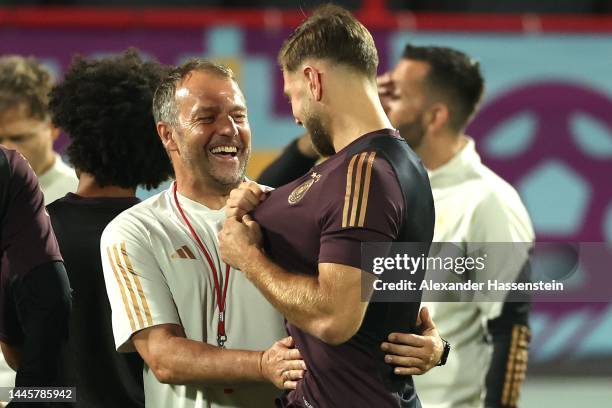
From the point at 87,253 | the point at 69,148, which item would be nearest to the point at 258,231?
the point at 87,253

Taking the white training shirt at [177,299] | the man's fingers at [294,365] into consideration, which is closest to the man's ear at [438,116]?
the white training shirt at [177,299]

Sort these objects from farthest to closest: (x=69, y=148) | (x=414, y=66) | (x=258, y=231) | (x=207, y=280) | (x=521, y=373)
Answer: (x=414, y=66) → (x=521, y=373) → (x=69, y=148) → (x=207, y=280) → (x=258, y=231)

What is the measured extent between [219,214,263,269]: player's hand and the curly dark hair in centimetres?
73

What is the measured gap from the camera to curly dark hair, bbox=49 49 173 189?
3.30m

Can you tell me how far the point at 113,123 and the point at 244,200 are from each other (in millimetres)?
778

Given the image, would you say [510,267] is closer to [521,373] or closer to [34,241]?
[521,373]

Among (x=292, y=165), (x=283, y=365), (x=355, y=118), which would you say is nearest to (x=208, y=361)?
(x=283, y=365)

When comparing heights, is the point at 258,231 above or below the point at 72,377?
above

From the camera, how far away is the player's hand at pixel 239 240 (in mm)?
2623

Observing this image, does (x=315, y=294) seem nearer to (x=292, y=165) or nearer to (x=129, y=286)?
(x=129, y=286)

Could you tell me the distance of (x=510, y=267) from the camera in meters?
3.96

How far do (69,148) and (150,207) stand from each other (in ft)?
1.53

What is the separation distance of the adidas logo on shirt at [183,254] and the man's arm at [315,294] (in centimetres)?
33

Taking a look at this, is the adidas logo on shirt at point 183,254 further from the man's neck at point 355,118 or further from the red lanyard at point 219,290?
the man's neck at point 355,118
